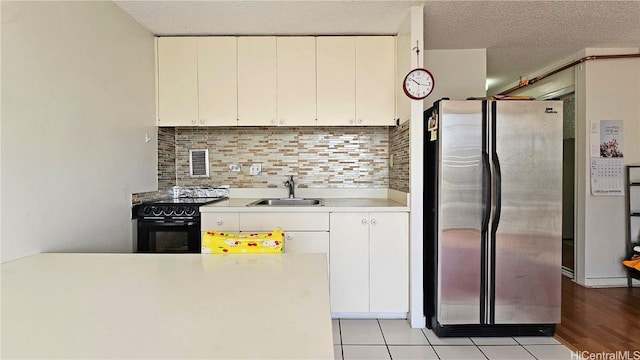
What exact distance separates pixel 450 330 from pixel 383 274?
0.58 meters

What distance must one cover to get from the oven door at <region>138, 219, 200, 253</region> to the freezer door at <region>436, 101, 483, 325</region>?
5.89 ft

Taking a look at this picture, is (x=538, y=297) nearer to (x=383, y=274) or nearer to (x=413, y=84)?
(x=383, y=274)

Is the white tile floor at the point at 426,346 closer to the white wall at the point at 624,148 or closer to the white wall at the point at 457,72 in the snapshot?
the white wall at the point at 624,148

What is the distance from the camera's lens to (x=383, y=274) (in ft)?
8.61

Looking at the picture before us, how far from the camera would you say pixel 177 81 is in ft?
9.93

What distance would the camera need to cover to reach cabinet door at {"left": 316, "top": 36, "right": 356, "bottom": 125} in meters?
2.98

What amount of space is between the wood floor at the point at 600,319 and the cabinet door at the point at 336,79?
7.39 feet

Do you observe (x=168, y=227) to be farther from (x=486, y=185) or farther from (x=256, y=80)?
(x=486, y=185)

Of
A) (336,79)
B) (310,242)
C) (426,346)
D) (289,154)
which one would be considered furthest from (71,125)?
(426,346)

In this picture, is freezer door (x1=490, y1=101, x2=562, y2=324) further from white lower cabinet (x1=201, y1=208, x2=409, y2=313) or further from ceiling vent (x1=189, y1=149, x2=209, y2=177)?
ceiling vent (x1=189, y1=149, x2=209, y2=177)

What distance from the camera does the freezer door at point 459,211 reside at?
235 cm

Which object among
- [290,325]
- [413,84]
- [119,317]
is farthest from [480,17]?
[119,317]

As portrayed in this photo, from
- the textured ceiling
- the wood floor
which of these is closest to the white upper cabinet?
the textured ceiling

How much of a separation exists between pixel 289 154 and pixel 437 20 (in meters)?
1.68
